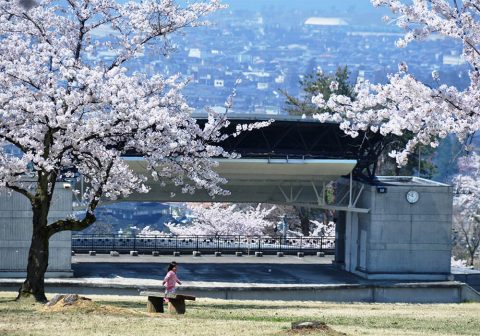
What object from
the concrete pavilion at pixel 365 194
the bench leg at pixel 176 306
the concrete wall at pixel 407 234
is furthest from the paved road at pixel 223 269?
the bench leg at pixel 176 306

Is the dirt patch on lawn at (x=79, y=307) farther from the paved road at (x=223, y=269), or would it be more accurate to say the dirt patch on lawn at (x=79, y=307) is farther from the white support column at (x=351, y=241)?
the white support column at (x=351, y=241)

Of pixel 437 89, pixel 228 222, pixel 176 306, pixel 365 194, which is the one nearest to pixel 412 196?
pixel 365 194

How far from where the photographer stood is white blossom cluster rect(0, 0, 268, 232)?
31.6m

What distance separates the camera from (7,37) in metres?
33.3

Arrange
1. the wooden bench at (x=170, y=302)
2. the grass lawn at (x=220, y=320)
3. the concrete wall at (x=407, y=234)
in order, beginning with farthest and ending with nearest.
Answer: the concrete wall at (x=407, y=234) < the wooden bench at (x=170, y=302) < the grass lawn at (x=220, y=320)

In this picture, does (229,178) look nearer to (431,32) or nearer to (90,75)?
(90,75)

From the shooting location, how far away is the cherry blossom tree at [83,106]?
3158cm

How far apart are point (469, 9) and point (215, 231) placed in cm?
5664

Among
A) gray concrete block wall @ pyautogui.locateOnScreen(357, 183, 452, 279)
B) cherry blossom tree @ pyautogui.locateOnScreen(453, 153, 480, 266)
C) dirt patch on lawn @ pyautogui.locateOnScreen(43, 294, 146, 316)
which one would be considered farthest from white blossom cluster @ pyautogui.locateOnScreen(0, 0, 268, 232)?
cherry blossom tree @ pyautogui.locateOnScreen(453, 153, 480, 266)

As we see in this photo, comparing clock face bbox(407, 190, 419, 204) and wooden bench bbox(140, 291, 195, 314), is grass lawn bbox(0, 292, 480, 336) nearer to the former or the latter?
wooden bench bbox(140, 291, 195, 314)

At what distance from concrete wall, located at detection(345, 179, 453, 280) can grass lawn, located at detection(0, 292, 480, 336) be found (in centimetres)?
1531

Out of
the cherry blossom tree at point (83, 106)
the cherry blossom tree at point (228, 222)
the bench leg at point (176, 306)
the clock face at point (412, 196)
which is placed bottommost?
the bench leg at point (176, 306)

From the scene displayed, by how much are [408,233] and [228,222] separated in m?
29.6

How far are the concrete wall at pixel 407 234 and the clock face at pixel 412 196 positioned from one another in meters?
0.12
